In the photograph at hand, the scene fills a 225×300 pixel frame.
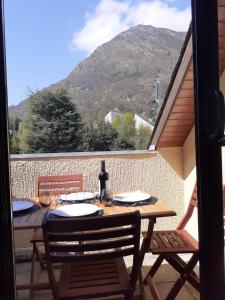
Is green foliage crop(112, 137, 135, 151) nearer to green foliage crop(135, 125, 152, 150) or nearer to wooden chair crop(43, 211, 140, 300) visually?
green foliage crop(135, 125, 152, 150)

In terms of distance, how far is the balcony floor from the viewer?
6.99 ft

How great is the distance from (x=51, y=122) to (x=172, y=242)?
1.27 metres

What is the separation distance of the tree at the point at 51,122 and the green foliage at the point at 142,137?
614 mm

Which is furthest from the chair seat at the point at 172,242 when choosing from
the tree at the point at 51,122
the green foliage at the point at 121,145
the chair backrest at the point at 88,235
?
the tree at the point at 51,122

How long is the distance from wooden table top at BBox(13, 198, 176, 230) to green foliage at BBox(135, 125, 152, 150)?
112 cm

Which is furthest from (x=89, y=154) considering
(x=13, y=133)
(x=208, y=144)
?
(x=208, y=144)

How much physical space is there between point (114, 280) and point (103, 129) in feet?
4.42

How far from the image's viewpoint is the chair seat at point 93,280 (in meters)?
1.56

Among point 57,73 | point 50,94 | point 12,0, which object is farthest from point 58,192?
point 12,0

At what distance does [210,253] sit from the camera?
1.12m

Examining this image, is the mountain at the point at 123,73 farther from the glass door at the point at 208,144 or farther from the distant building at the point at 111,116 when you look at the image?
the glass door at the point at 208,144

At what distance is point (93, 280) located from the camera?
166 centimetres

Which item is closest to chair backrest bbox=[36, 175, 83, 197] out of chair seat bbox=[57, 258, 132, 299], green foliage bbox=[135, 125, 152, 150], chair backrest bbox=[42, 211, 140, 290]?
green foliage bbox=[135, 125, 152, 150]

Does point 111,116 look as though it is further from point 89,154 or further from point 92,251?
point 92,251
